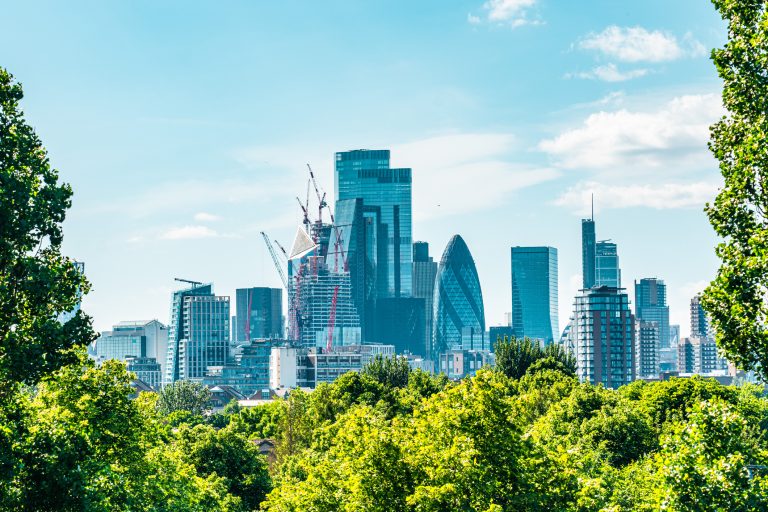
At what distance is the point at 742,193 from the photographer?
34031 mm

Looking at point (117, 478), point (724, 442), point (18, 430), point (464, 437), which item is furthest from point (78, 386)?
point (724, 442)

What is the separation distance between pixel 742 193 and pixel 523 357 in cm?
11451

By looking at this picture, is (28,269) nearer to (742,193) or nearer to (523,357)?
(742,193)

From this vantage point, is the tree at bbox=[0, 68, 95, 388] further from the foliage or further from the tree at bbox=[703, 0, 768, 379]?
the foliage

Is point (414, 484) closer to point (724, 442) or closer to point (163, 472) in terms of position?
point (724, 442)

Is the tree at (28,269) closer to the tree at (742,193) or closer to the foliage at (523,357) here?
the tree at (742,193)

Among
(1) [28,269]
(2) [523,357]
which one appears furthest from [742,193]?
(2) [523,357]

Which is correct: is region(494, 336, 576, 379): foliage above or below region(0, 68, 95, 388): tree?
below

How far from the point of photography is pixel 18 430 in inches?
1436

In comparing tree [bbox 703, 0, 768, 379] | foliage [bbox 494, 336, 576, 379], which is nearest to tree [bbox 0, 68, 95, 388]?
tree [bbox 703, 0, 768, 379]

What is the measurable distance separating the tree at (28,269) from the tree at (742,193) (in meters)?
21.4

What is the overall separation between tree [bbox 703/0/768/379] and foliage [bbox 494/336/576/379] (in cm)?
10927

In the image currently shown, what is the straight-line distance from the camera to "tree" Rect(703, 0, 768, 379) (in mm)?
33062

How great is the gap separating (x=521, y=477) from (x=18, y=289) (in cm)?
1871
